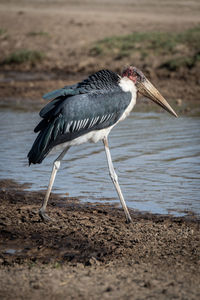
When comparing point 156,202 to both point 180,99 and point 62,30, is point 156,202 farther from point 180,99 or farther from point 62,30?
point 62,30

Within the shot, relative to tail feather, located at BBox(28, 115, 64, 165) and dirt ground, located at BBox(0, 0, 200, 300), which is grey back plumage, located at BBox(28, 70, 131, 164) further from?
dirt ground, located at BBox(0, 0, 200, 300)

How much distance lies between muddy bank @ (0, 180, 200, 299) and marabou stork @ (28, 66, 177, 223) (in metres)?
0.28

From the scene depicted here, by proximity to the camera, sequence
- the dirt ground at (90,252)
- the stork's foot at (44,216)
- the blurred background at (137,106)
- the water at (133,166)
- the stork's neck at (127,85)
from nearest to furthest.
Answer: the dirt ground at (90,252), the stork's foot at (44,216), the stork's neck at (127,85), the water at (133,166), the blurred background at (137,106)

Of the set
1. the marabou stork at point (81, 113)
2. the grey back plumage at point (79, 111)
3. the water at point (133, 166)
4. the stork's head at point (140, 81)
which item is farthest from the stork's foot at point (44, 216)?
the stork's head at point (140, 81)

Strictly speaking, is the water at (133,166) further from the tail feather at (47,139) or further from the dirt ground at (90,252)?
the tail feather at (47,139)

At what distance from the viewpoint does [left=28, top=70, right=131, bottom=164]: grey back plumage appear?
500 cm

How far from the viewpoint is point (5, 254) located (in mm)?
4219

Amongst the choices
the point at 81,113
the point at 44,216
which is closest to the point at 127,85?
the point at 81,113

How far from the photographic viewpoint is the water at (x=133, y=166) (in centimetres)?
593

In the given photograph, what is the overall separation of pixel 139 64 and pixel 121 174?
8914 mm

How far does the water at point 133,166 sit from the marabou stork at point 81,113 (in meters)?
0.93

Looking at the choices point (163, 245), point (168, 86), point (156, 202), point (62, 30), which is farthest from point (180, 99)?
point (62, 30)

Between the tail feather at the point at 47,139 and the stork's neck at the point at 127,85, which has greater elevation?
the stork's neck at the point at 127,85

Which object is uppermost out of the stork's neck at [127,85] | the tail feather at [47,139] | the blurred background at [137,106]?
the stork's neck at [127,85]
